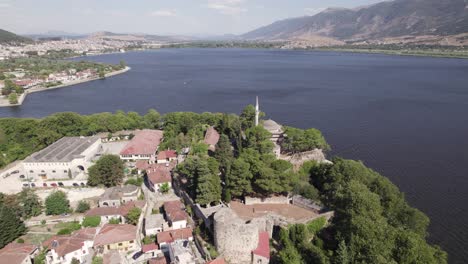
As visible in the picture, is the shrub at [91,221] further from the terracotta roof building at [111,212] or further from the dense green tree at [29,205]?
the dense green tree at [29,205]

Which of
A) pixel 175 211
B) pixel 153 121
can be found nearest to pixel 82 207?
pixel 175 211

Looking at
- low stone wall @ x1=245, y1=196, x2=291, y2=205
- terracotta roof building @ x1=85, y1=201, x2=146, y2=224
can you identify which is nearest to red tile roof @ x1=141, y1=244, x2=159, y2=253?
terracotta roof building @ x1=85, y1=201, x2=146, y2=224

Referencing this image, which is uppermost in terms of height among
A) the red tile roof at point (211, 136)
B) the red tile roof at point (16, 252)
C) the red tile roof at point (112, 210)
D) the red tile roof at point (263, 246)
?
the red tile roof at point (211, 136)

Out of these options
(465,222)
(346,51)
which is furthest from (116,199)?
(346,51)

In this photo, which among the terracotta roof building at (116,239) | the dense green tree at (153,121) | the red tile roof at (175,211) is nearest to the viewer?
the terracotta roof building at (116,239)

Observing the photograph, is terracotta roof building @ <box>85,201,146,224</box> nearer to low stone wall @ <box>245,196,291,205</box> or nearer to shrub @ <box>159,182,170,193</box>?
shrub @ <box>159,182,170,193</box>

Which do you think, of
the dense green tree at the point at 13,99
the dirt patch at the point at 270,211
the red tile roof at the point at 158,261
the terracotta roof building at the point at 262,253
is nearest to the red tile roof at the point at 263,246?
the terracotta roof building at the point at 262,253

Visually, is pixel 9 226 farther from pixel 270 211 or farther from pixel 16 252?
pixel 270 211

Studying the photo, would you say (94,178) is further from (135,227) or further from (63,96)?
(63,96)
